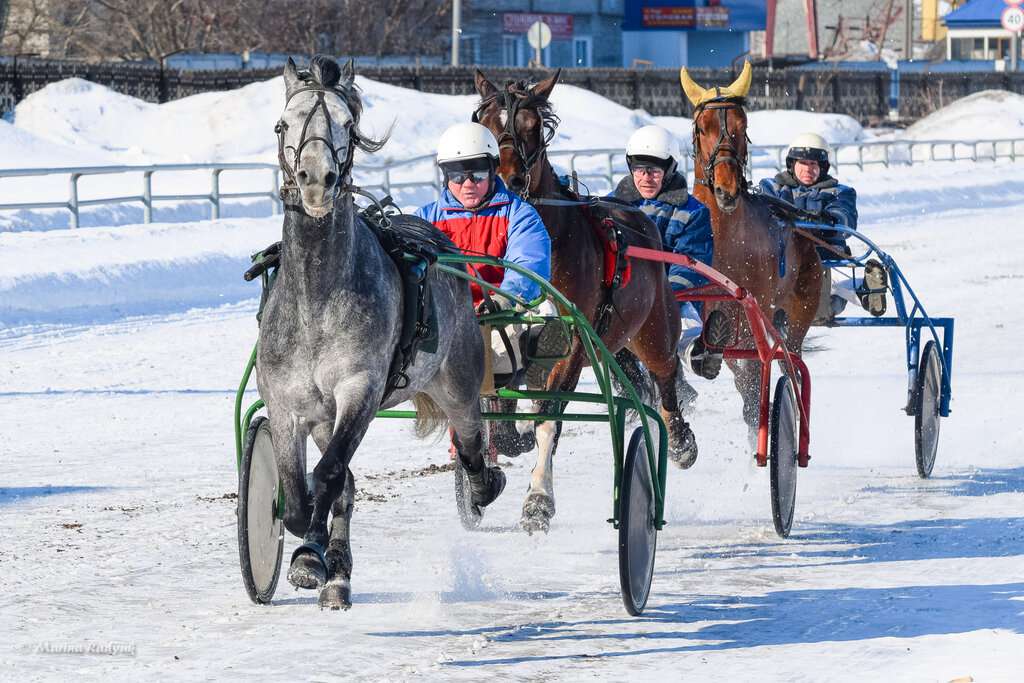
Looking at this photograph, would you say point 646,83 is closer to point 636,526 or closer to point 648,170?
point 648,170

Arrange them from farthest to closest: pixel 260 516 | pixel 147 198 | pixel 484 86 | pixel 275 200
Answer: pixel 275 200
pixel 147 198
pixel 484 86
pixel 260 516

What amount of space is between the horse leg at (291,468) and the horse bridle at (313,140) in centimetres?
76

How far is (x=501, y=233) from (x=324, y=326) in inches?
73.7

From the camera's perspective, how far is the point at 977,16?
7238cm

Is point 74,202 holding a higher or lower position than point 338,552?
higher

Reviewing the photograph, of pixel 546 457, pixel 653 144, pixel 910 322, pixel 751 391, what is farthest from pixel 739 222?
pixel 546 457

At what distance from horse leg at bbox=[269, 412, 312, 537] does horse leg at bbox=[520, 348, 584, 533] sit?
163cm

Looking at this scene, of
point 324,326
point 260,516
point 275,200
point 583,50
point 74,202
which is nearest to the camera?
point 324,326

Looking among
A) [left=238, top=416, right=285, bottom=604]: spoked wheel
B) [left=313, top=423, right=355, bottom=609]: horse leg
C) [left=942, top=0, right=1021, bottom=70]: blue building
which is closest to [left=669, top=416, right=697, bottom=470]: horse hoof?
[left=238, top=416, right=285, bottom=604]: spoked wheel

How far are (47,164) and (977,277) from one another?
14.3 metres

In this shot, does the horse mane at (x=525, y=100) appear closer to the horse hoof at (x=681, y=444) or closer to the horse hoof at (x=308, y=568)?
the horse hoof at (x=681, y=444)

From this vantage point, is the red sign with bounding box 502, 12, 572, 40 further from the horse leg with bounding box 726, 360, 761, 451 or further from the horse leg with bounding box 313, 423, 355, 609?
Result: the horse leg with bounding box 313, 423, 355, 609

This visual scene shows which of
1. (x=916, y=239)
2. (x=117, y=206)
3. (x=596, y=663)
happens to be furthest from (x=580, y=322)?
(x=916, y=239)

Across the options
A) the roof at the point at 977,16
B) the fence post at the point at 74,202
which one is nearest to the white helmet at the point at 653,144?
the fence post at the point at 74,202
